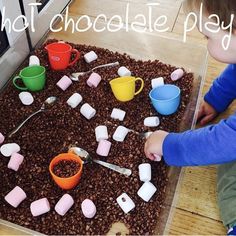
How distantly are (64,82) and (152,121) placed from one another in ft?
Result: 0.93

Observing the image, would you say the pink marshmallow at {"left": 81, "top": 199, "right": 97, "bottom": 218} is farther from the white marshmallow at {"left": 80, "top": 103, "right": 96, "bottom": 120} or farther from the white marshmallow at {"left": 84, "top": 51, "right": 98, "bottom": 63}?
the white marshmallow at {"left": 84, "top": 51, "right": 98, "bottom": 63}

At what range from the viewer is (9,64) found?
1.23 metres

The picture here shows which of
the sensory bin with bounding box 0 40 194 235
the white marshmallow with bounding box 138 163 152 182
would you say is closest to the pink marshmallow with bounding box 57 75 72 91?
the sensory bin with bounding box 0 40 194 235

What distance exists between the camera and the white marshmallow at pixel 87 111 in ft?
3.62

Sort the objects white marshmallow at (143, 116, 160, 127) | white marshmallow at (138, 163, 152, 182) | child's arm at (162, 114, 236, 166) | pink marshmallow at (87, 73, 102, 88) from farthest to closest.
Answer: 1. pink marshmallow at (87, 73, 102, 88)
2. white marshmallow at (143, 116, 160, 127)
3. white marshmallow at (138, 163, 152, 182)
4. child's arm at (162, 114, 236, 166)

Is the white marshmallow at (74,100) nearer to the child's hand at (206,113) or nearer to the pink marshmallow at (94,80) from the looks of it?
the pink marshmallow at (94,80)

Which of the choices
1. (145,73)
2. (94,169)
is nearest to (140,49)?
(145,73)

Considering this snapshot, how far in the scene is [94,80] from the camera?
1188 millimetres

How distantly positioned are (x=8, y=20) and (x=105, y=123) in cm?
40

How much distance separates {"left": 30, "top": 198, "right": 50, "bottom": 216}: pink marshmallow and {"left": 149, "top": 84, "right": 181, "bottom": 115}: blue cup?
1.25 ft

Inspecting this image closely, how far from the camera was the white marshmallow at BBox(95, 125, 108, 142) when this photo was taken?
3.45 feet

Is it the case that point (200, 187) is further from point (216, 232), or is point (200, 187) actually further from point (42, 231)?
point (42, 231)

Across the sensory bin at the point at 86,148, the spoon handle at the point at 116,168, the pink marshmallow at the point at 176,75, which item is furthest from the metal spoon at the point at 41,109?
the pink marshmallow at the point at 176,75

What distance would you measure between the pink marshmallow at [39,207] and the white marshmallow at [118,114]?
304mm
